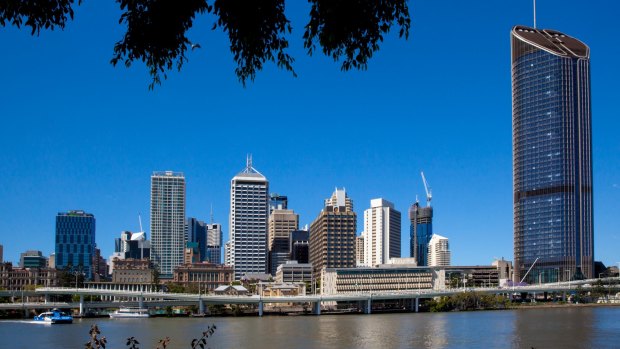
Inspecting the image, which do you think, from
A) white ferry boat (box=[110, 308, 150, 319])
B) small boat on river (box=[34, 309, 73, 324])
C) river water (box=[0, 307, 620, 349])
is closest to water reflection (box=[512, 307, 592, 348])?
river water (box=[0, 307, 620, 349])

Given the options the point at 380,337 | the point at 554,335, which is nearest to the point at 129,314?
the point at 380,337

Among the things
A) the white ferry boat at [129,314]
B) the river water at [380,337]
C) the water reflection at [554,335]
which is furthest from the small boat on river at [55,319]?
the water reflection at [554,335]

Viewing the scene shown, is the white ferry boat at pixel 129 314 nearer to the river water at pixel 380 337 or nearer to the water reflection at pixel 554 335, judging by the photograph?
the river water at pixel 380 337

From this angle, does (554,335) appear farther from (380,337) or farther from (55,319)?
(55,319)

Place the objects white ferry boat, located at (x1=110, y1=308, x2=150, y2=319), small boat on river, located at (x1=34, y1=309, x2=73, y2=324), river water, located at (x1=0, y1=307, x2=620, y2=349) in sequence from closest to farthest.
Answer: river water, located at (x1=0, y1=307, x2=620, y2=349) < small boat on river, located at (x1=34, y1=309, x2=73, y2=324) < white ferry boat, located at (x1=110, y1=308, x2=150, y2=319)

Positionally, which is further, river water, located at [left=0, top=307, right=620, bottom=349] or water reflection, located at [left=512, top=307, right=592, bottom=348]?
river water, located at [left=0, top=307, right=620, bottom=349]

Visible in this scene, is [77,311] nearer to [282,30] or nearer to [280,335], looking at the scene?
[280,335]

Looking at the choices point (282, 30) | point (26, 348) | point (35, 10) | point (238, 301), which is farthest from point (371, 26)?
point (238, 301)

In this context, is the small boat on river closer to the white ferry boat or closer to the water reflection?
the white ferry boat

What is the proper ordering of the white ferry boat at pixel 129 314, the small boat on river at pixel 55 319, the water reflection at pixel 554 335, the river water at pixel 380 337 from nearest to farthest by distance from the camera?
the water reflection at pixel 554 335 < the river water at pixel 380 337 < the small boat on river at pixel 55 319 < the white ferry boat at pixel 129 314

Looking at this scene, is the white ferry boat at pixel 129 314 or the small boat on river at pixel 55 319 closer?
the small boat on river at pixel 55 319

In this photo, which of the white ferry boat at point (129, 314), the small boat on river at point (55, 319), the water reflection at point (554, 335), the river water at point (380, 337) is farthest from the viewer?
the white ferry boat at point (129, 314)

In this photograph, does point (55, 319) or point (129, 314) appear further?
point (129, 314)

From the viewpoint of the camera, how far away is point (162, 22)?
11891mm
